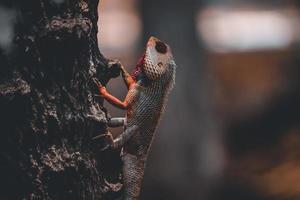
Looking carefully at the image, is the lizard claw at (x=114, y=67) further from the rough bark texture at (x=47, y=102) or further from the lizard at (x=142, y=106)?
the lizard at (x=142, y=106)

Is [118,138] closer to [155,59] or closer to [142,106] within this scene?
[142,106]

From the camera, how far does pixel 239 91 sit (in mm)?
14172

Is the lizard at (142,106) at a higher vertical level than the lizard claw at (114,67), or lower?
lower

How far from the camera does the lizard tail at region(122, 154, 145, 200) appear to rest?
4.34 metres

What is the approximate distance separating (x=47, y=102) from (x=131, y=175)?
1.14 metres

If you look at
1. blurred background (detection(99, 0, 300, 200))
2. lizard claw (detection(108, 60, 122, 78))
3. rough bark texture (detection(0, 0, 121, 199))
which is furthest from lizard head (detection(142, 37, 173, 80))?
blurred background (detection(99, 0, 300, 200))

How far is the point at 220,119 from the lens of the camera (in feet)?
41.8

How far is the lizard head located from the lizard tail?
1.42 ft

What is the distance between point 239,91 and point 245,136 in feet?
6.05

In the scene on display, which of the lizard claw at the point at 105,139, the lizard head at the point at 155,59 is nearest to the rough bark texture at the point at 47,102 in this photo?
the lizard claw at the point at 105,139

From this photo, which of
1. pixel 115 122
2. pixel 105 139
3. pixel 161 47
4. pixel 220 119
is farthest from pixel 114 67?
pixel 220 119

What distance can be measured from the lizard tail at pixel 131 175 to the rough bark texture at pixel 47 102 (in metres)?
0.73

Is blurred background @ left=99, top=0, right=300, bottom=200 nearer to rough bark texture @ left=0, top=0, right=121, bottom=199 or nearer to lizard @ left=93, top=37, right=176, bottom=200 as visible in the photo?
lizard @ left=93, top=37, right=176, bottom=200

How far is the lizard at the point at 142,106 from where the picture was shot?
14.6ft
